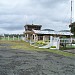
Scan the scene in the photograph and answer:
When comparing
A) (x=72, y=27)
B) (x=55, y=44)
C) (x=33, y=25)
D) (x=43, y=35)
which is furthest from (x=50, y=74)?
(x=33, y=25)

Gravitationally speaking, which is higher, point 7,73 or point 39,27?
point 39,27

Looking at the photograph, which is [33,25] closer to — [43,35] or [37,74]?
[43,35]

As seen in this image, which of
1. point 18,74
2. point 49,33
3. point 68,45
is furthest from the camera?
point 49,33

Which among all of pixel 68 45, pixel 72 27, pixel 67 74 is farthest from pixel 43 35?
pixel 67 74

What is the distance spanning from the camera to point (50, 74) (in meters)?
10.3

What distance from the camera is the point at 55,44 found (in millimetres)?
34250

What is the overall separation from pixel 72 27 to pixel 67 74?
Result: 37.7 meters

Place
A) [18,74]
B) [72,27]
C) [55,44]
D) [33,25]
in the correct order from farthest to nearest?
[33,25]
[72,27]
[55,44]
[18,74]

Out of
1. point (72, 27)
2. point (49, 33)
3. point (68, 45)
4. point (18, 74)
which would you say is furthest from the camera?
point (49, 33)

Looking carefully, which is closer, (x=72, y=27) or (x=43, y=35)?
(x=72, y=27)

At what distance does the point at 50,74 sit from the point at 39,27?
63810mm

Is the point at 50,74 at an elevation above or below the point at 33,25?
below

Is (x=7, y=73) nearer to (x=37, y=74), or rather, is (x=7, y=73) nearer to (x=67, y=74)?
(x=37, y=74)

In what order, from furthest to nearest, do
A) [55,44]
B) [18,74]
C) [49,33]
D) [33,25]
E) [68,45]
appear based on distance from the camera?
[33,25], [49,33], [68,45], [55,44], [18,74]
